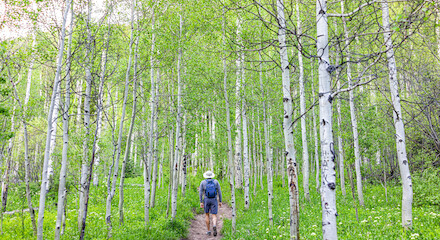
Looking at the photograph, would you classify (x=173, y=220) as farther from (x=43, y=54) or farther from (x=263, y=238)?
(x=43, y=54)

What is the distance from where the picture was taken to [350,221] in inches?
282

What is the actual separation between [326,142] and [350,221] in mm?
5346

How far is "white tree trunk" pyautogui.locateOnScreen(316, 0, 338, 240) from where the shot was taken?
10.3ft

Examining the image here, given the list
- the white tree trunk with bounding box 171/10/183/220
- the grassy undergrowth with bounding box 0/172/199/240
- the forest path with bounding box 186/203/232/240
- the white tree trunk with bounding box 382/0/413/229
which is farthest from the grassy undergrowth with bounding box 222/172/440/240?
the white tree trunk with bounding box 171/10/183/220

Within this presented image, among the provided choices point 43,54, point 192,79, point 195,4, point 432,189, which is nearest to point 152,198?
point 192,79

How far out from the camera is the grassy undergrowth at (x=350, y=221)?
584cm

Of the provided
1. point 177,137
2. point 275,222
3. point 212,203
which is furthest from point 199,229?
point 177,137

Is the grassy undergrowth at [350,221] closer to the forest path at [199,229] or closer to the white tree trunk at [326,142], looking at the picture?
the forest path at [199,229]

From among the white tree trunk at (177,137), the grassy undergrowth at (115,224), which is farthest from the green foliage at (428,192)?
the white tree trunk at (177,137)

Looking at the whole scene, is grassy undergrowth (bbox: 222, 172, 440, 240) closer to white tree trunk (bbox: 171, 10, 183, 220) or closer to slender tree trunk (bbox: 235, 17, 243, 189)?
white tree trunk (bbox: 171, 10, 183, 220)

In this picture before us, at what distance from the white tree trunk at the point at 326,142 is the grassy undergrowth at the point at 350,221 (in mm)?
2543

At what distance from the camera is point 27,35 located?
A: 6.90 meters

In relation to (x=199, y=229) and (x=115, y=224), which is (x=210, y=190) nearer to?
(x=199, y=229)

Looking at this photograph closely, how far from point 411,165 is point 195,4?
1309 cm
